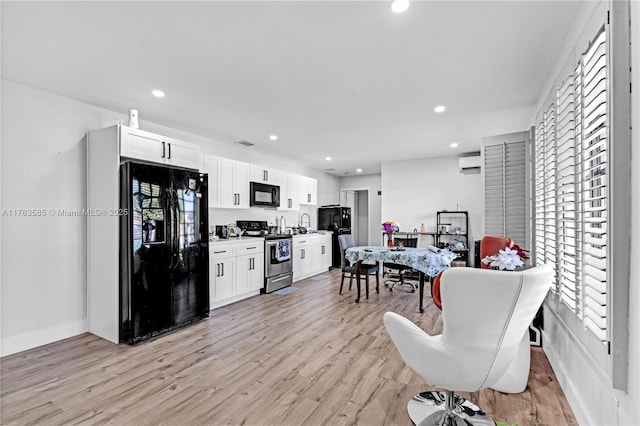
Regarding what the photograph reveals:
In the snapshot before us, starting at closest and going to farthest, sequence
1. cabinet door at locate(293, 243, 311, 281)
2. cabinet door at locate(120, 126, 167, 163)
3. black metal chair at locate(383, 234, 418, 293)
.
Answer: cabinet door at locate(120, 126, 167, 163) < black metal chair at locate(383, 234, 418, 293) < cabinet door at locate(293, 243, 311, 281)

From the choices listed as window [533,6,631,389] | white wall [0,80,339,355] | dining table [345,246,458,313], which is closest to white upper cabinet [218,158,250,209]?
white wall [0,80,339,355]

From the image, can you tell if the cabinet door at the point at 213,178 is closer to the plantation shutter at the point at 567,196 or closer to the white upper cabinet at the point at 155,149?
the white upper cabinet at the point at 155,149

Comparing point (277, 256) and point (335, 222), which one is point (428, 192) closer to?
point (335, 222)

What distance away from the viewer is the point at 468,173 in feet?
20.1

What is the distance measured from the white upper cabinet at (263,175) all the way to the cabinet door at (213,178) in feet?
2.72

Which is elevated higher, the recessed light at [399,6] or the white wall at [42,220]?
the recessed light at [399,6]

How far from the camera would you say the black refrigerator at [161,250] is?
3074 mm

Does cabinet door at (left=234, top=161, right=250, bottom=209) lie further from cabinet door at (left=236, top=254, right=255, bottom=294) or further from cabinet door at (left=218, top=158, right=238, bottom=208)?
cabinet door at (left=236, top=254, right=255, bottom=294)

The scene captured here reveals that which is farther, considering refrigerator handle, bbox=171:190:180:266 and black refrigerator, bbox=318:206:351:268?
black refrigerator, bbox=318:206:351:268

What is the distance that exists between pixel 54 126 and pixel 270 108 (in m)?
2.31

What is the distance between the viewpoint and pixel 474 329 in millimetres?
1537

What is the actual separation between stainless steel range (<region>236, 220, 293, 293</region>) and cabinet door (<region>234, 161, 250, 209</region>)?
1.32 feet

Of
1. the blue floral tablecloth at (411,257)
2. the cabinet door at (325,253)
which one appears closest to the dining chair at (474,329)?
the blue floral tablecloth at (411,257)

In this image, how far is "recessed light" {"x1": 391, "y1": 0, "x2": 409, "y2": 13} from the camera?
1828mm
